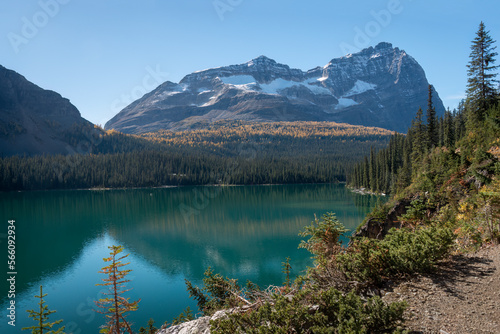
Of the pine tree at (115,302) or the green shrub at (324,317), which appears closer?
the green shrub at (324,317)

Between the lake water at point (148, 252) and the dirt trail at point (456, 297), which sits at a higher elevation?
the dirt trail at point (456, 297)

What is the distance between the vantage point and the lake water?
2064 centimetres

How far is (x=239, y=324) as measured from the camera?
17.0 ft

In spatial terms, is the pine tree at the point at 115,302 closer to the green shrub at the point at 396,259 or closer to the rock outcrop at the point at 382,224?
the green shrub at the point at 396,259

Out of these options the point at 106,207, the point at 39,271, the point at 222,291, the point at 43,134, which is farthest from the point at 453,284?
the point at 43,134

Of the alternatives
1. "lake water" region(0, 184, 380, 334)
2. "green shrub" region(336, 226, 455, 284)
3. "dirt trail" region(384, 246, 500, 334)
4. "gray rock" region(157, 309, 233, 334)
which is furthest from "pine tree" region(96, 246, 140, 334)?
"lake water" region(0, 184, 380, 334)

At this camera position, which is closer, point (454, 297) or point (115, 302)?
point (454, 297)

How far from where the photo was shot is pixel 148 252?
34.0 metres

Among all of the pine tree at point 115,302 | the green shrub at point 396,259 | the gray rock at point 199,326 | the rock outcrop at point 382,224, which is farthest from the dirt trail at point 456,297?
the rock outcrop at point 382,224

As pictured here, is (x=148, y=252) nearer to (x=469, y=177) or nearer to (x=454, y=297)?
(x=469, y=177)

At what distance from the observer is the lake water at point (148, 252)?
2064cm

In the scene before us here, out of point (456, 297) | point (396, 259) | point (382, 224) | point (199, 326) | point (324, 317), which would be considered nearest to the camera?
point (324, 317)

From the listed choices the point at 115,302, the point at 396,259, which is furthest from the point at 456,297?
the point at 115,302

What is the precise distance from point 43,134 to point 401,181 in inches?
8055
